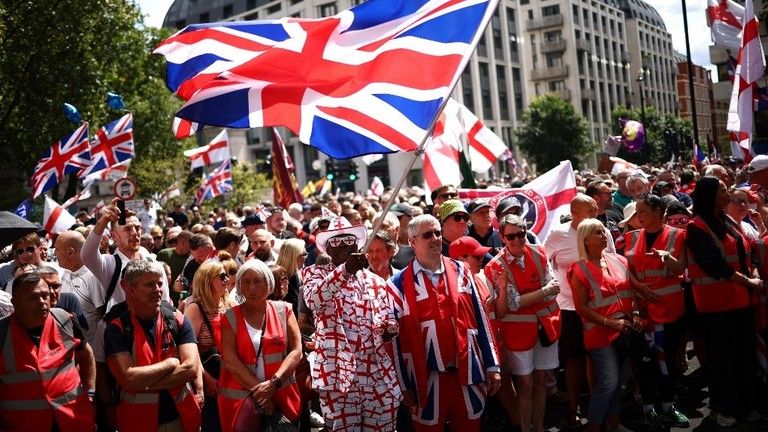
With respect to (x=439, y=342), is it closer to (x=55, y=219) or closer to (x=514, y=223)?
(x=514, y=223)

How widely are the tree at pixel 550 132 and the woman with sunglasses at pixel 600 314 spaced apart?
67.5 meters

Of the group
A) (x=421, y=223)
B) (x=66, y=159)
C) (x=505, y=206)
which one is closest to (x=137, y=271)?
(x=421, y=223)

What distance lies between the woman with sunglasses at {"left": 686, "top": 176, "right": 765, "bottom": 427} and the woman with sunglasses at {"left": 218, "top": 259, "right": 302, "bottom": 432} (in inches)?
131

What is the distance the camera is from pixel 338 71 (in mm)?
6652

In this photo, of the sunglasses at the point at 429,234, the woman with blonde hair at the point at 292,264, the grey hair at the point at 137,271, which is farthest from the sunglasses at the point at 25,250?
the sunglasses at the point at 429,234

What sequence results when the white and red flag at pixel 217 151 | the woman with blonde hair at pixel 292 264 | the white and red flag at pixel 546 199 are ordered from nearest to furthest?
the woman with blonde hair at pixel 292 264 < the white and red flag at pixel 546 199 < the white and red flag at pixel 217 151

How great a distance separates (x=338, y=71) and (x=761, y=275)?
388 centimetres

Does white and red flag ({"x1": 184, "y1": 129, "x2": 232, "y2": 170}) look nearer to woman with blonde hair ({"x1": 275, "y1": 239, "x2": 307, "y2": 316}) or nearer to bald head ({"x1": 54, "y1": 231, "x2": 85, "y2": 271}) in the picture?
woman with blonde hair ({"x1": 275, "y1": 239, "x2": 307, "y2": 316})

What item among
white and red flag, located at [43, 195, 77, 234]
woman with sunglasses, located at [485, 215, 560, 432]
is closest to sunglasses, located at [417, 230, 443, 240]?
woman with sunglasses, located at [485, 215, 560, 432]

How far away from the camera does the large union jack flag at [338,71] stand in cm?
626

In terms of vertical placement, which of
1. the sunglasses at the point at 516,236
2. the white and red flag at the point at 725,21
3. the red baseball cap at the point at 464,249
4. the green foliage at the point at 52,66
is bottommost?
the red baseball cap at the point at 464,249

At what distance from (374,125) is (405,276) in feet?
3.42

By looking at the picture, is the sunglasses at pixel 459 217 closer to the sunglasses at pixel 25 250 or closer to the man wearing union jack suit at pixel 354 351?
the man wearing union jack suit at pixel 354 351

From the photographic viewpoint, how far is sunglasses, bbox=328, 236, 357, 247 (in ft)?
20.0
